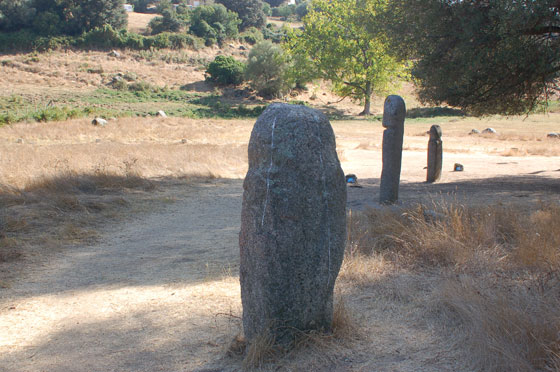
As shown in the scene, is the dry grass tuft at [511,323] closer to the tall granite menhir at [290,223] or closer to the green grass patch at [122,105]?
the tall granite menhir at [290,223]

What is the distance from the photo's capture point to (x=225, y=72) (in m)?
55.7

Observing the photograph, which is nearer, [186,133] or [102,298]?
[102,298]

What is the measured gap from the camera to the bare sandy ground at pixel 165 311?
3.83m

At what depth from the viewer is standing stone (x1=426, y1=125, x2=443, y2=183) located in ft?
43.6

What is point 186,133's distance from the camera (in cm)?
2622

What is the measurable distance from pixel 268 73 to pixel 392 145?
44.3 metres

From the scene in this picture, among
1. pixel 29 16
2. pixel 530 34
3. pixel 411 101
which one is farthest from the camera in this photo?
pixel 29 16

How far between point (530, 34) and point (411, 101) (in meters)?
44.8

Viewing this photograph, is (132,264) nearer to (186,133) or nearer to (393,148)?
(393,148)

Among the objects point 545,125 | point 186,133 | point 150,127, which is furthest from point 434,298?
point 545,125

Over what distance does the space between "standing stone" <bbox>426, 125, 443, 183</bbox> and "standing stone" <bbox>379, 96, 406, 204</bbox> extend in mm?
3577

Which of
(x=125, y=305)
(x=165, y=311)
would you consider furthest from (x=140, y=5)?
(x=165, y=311)

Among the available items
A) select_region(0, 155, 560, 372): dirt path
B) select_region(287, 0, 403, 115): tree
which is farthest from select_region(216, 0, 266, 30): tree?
select_region(0, 155, 560, 372): dirt path

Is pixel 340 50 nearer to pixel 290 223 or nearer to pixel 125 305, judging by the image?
pixel 125 305
